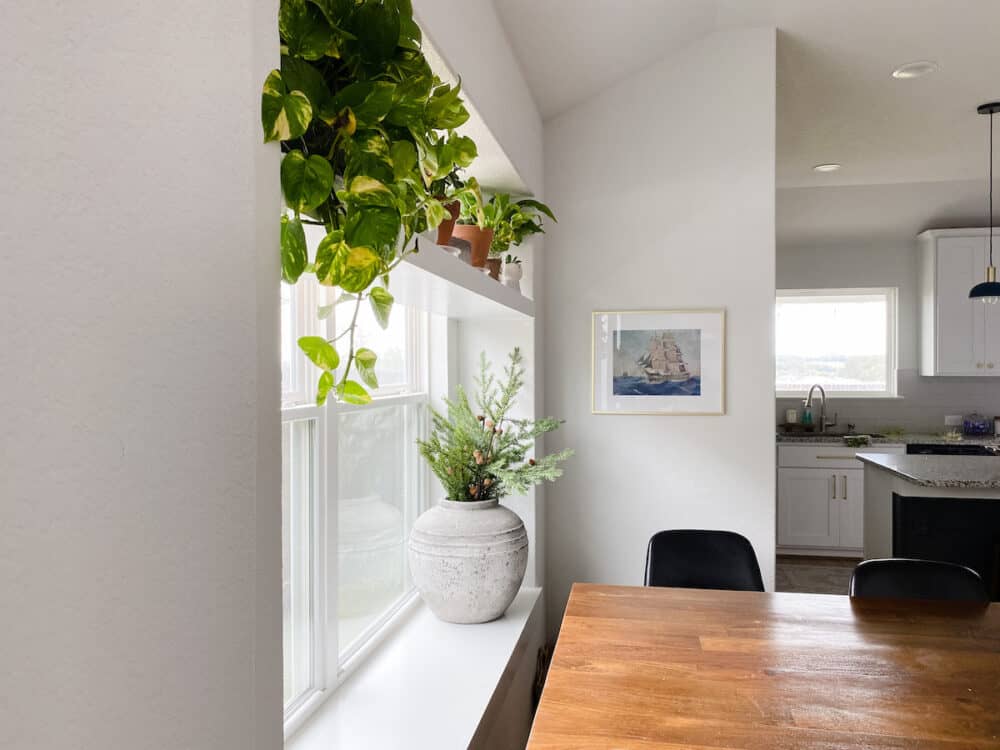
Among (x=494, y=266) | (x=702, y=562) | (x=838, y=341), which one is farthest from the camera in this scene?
(x=838, y=341)

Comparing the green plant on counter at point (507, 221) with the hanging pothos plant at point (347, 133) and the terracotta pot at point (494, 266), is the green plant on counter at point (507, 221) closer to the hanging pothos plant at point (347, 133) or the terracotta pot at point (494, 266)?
the terracotta pot at point (494, 266)

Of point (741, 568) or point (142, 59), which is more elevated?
point (142, 59)

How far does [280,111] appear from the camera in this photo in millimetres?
643

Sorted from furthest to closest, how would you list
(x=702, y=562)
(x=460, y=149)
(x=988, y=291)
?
(x=988, y=291) → (x=702, y=562) → (x=460, y=149)

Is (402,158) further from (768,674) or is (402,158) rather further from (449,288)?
(768,674)

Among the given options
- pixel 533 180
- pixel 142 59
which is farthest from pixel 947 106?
pixel 142 59

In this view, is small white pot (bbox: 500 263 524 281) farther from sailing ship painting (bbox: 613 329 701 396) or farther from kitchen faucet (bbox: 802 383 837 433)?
kitchen faucet (bbox: 802 383 837 433)

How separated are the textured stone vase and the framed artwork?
1078 mm

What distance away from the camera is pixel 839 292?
5.98 m

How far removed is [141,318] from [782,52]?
10.4 ft

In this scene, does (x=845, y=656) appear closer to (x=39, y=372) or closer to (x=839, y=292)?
(x=39, y=372)

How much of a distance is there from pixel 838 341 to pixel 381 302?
19.8 ft

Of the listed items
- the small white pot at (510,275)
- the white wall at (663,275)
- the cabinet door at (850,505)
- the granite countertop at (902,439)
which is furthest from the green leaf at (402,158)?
the cabinet door at (850,505)

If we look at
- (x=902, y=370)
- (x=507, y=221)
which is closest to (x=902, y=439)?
(x=902, y=370)
